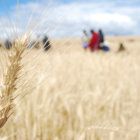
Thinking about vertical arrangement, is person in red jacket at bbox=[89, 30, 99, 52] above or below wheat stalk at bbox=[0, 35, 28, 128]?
below

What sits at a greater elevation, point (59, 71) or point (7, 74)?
point (7, 74)

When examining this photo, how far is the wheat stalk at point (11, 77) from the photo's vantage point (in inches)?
25.0

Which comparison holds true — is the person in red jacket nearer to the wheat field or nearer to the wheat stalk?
the wheat field

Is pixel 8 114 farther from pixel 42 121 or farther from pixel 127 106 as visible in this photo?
pixel 127 106

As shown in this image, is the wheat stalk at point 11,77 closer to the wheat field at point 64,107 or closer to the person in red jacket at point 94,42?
the wheat field at point 64,107

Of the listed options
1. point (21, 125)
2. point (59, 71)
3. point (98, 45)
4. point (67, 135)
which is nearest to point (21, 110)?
point (21, 125)

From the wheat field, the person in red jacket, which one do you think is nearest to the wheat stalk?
the wheat field

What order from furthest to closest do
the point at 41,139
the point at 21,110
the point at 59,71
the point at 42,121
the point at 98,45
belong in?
the point at 98,45 → the point at 59,71 → the point at 21,110 → the point at 42,121 → the point at 41,139

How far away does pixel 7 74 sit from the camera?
0.66 meters

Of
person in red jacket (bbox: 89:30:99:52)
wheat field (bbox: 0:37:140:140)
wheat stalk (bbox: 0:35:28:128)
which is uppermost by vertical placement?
wheat stalk (bbox: 0:35:28:128)

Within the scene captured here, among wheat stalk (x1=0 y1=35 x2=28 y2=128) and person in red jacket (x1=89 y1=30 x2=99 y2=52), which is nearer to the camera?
wheat stalk (x1=0 y1=35 x2=28 y2=128)

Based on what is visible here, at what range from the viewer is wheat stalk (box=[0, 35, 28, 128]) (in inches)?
25.0

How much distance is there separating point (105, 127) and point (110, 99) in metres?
1.57

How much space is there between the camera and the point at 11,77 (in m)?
0.65
